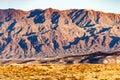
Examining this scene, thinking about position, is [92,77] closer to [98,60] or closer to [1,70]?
[1,70]

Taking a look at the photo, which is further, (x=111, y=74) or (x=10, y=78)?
(x=111, y=74)

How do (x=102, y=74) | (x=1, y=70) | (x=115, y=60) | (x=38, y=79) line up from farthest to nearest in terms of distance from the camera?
(x=115, y=60)
(x=1, y=70)
(x=102, y=74)
(x=38, y=79)

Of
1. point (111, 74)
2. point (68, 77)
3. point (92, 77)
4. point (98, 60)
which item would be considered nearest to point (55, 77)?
point (68, 77)

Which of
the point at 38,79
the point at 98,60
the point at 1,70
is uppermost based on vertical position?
Answer: the point at 98,60

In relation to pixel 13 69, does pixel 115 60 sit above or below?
above

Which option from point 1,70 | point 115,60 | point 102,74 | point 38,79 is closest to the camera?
point 38,79

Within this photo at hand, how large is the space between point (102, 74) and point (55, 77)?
430 cm

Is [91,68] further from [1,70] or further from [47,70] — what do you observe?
A: [1,70]

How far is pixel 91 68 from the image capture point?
34.5 metres

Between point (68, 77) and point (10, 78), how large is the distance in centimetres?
451

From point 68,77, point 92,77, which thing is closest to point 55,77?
point 68,77

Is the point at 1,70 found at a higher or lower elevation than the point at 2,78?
higher

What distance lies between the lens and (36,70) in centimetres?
3416

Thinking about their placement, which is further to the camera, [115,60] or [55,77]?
[115,60]
